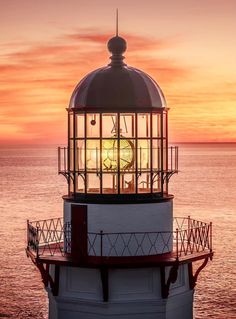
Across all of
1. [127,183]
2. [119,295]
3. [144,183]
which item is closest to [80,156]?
[127,183]

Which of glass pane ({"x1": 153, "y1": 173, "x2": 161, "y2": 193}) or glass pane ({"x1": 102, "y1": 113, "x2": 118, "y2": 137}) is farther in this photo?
glass pane ({"x1": 153, "y1": 173, "x2": 161, "y2": 193})

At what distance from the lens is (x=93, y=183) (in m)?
15.2

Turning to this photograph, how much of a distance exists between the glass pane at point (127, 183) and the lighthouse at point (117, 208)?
2 cm

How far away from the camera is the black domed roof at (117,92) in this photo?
14961 millimetres

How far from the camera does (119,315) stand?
Answer: 48.9 feet

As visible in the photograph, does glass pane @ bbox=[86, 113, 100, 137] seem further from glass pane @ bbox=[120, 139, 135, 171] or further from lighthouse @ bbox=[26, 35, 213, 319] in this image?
glass pane @ bbox=[120, 139, 135, 171]

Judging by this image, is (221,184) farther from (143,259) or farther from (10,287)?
(143,259)

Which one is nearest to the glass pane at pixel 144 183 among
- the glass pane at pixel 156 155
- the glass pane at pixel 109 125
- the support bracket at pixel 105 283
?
the glass pane at pixel 156 155

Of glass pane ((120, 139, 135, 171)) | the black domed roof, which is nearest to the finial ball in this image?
the black domed roof

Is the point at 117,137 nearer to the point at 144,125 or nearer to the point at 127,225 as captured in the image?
the point at 144,125

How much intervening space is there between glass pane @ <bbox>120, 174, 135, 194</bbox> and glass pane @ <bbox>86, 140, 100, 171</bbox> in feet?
1.93

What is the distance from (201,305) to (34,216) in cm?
Result: 3661

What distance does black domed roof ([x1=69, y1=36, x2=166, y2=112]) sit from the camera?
15.0 metres

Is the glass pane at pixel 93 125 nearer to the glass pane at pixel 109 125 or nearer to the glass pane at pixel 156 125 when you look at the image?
the glass pane at pixel 109 125
